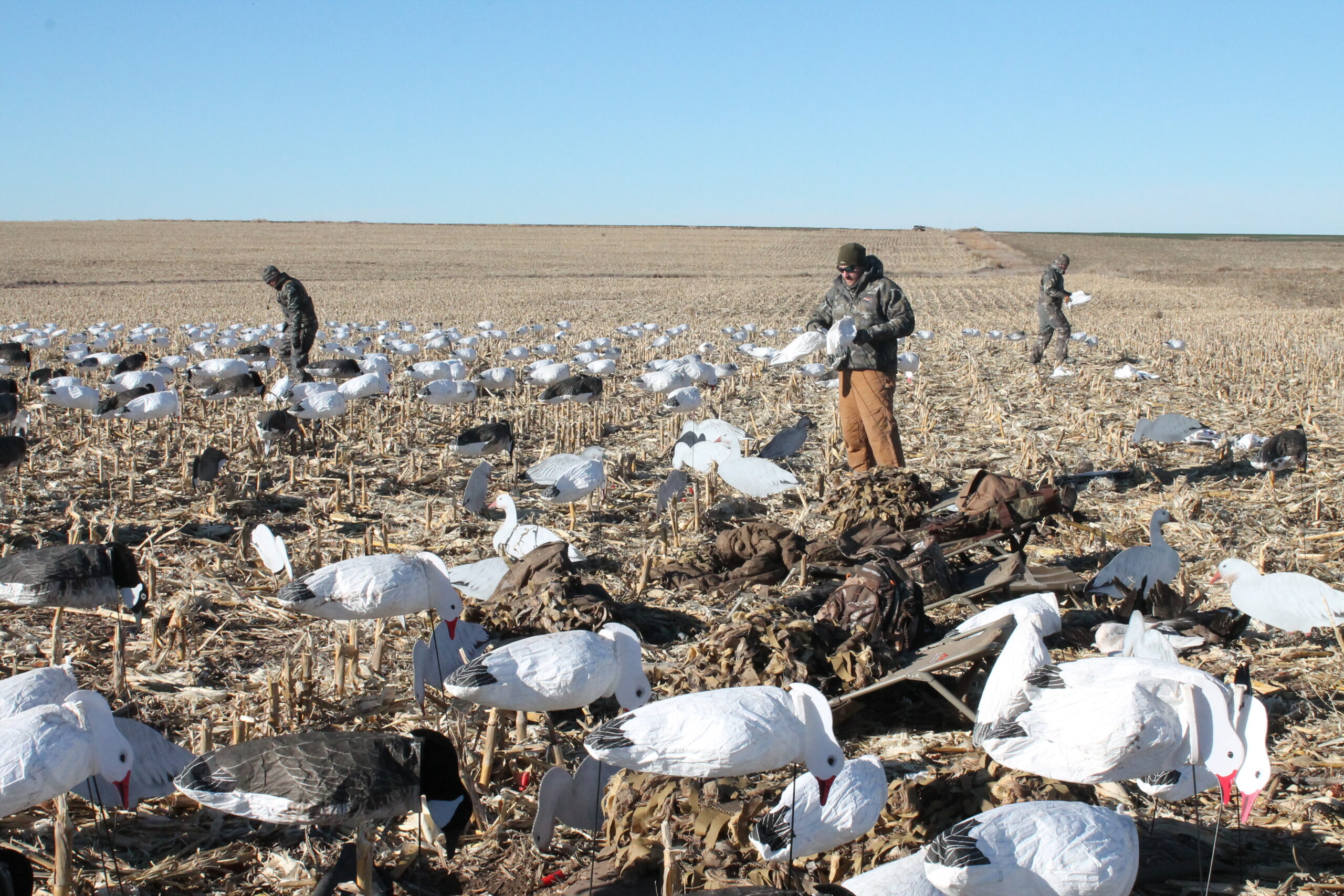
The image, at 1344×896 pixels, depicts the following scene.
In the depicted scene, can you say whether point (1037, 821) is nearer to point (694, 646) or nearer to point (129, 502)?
point (694, 646)

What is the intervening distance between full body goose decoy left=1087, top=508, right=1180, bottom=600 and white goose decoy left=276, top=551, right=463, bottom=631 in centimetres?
285

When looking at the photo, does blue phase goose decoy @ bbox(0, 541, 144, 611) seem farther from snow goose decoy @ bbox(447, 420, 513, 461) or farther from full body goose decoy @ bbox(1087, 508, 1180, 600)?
full body goose decoy @ bbox(1087, 508, 1180, 600)

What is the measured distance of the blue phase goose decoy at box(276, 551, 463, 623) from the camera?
12.4 ft

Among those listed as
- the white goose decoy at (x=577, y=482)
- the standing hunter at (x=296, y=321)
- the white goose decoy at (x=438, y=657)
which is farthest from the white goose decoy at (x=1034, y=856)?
the standing hunter at (x=296, y=321)

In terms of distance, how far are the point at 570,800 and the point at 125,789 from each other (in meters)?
1.21

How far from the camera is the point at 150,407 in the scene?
806 centimetres

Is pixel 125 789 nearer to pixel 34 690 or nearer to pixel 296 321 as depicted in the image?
pixel 34 690

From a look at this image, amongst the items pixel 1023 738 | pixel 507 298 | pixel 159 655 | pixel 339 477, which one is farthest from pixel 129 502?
pixel 507 298

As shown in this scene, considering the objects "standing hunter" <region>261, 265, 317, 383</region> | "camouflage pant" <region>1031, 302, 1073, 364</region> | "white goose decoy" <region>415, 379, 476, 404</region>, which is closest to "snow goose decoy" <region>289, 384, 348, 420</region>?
"white goose decoy" <region>415, 379, 476, 404</region>

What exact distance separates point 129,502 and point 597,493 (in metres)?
2.98

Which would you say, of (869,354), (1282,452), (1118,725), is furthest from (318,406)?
(1282,452)

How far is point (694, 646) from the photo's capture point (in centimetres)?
408

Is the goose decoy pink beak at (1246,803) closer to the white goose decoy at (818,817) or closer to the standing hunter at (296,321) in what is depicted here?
the white goose decoy at (818,817)

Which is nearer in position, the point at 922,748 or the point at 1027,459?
the point at 922,748
